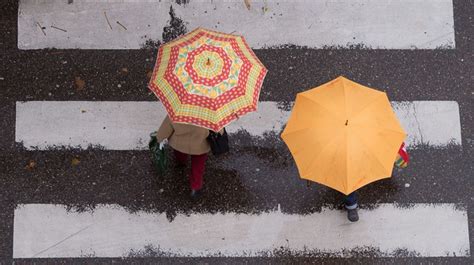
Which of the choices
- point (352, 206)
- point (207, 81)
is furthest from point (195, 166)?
point (352, 206)

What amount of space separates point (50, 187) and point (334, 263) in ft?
9.67

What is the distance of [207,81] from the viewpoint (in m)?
6.26

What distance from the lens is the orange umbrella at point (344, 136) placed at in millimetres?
6211

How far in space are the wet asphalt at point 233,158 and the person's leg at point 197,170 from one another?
230 mm

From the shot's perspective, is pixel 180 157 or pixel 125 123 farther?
pixel 125 123

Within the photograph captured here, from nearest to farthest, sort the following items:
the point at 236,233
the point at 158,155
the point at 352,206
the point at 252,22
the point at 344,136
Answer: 1. the point at 344,136
2. the point at 158,155
3. the point at 352,206
4. the point at 236,233
5. the point at 252,22

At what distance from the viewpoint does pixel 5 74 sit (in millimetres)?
7930

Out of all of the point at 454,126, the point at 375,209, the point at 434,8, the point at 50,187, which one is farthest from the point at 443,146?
the point at 50,187

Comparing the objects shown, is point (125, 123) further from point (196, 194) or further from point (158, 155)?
point (196, 194)

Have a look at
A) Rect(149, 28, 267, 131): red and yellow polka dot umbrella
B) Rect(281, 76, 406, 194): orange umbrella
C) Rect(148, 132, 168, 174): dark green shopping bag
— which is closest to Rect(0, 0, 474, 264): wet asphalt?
Rect(148, 132, 168, 174): dark green shopping bag

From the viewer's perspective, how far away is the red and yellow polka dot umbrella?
246 inches

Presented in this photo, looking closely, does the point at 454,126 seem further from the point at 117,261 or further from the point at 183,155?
the point at 117,261

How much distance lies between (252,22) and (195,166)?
5.67 feet

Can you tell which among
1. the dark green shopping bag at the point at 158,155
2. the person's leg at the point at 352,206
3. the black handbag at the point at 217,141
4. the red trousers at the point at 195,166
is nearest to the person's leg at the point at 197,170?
the red trousers at the point at 195,166
